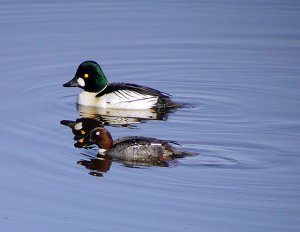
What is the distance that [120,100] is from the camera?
55.4 ft

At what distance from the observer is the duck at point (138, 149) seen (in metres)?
13.4

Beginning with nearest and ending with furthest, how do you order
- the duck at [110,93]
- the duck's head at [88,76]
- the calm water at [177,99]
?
the calm water at [177,99] → the duck at [110,93] → the duck's head at [88,76]

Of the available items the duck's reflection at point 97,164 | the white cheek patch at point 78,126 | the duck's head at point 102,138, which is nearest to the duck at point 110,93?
the white cheek patch at point 78,126

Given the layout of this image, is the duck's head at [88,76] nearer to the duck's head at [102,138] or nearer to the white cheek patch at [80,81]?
the white cheek patch at [80,81]

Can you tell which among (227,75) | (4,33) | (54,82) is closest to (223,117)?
(227,75)

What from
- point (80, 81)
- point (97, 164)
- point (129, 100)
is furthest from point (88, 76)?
point (97, 164)

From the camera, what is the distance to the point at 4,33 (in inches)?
779

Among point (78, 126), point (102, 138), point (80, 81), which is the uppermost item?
point (80, 81)

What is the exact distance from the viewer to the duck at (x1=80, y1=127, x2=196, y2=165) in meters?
13.4

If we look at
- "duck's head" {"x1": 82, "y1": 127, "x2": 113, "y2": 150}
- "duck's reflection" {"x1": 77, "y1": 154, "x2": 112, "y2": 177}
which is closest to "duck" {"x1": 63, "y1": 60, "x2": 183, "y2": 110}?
"duck's head" {"x1": 82, "y1": 127, "x2": 113, "y2": 150}

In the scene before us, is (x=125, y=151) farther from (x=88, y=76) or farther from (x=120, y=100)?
(x=88, y=76)

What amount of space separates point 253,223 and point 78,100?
6604 mm

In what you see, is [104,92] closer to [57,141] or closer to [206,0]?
[57,141]

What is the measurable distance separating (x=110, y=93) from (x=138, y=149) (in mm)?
3563
